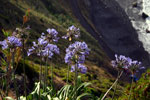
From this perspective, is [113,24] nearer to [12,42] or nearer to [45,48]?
[45,48]

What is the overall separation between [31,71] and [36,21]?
29631mm

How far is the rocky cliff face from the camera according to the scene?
228 feet

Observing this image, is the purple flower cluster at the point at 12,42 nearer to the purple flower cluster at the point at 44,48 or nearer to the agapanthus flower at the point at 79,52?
the purple flower cluster at the point at 44,48

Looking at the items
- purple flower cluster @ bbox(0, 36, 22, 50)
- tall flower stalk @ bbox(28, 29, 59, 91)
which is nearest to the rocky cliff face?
tall flower stalk @ bbox(28, 29, 59, 91)

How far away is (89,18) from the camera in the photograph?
245ft

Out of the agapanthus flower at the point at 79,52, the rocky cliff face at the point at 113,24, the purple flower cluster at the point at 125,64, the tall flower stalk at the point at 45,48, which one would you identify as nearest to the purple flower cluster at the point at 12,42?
the tall flower stalk at the point at 45,48

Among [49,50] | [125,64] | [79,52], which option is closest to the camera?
[79,52]

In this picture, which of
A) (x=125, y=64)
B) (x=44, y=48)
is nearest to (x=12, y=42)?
(x=44, y=48)

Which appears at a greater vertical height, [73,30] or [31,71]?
[31,71]

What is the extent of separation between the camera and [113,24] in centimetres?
7512

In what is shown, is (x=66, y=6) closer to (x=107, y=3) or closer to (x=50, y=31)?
(x=107, y=3)

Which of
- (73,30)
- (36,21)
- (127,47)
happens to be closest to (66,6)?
(127,47)

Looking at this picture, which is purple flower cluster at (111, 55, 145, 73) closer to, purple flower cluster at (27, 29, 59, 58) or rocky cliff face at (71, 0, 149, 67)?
purple flower cluster at (27, 29, 59, 58)

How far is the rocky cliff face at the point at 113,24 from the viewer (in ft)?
228
